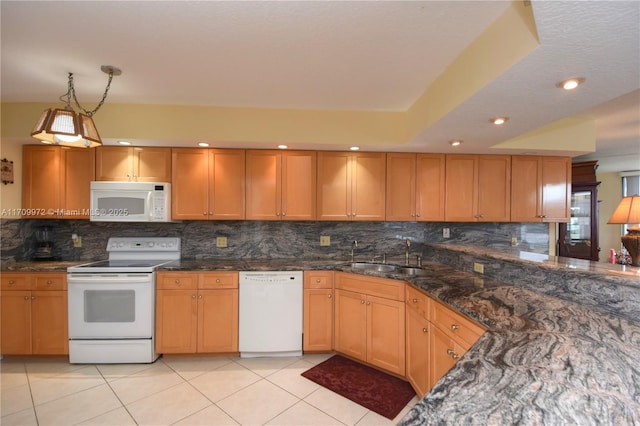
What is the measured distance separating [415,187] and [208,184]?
2306 millimetres

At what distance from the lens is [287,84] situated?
2.31 metres

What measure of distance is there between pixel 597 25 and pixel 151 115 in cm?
319

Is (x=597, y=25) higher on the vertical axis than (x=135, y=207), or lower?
higher

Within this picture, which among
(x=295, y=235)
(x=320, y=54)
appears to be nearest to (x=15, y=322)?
(x=295, y=235)

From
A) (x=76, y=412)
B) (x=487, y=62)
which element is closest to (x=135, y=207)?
(x=76, y=412)

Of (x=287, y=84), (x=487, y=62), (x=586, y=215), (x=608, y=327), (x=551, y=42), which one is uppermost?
(x=287, y=84)

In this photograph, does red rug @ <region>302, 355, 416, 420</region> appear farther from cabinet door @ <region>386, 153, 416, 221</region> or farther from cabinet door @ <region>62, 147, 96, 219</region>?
cabinet door @ <region>62, 147, 96, 219</region>

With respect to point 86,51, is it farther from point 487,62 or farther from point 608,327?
point 608,327

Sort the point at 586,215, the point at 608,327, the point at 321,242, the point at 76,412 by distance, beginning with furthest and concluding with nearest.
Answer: the point at 586,215
the point at 321,242
the point at 76,412
the point at 608,327

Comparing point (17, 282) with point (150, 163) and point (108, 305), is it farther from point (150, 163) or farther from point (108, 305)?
point (150, 163)

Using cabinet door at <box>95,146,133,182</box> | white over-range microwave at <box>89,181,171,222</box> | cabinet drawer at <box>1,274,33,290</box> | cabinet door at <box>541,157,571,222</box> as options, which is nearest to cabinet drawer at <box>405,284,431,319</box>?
cabinet door at <box>541,157,571,222</box>

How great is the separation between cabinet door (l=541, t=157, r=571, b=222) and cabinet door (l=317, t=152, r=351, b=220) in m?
2.32

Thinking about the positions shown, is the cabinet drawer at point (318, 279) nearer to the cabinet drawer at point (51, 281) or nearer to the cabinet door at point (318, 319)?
the cabinet door at point (318, 319)

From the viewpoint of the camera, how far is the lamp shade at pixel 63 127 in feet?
5.82
